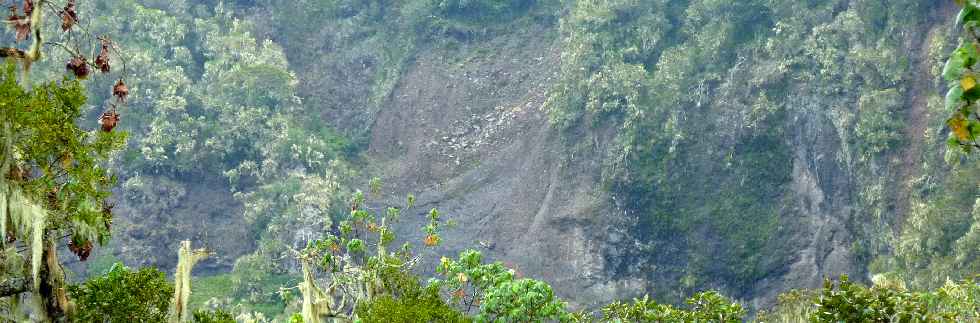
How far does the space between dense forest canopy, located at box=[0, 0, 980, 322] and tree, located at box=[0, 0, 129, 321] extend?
465 inches

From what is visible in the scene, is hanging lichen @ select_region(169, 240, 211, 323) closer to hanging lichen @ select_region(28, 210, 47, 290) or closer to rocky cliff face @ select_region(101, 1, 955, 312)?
hanging lichen @ select_region(28, 210, 47, 290)

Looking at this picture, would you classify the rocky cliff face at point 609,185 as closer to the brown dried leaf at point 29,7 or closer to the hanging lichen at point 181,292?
the hanging lichen at point 181,292

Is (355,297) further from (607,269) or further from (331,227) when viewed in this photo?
(331,227)

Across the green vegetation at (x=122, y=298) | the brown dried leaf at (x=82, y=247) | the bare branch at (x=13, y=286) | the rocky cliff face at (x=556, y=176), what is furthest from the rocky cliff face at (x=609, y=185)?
the bare branch at (x=13, y=286)

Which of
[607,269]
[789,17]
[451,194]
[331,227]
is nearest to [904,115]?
[789,17]

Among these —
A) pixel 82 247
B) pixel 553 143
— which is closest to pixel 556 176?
pixel 553 143

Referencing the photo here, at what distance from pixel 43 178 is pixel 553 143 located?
26414 mm

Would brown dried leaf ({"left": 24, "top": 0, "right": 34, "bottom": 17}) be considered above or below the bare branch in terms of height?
above

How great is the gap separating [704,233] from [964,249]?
875cm

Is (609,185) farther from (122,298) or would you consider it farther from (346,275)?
(122,298)

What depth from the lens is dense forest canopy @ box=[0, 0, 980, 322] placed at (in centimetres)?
2805

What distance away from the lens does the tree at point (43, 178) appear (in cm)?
797

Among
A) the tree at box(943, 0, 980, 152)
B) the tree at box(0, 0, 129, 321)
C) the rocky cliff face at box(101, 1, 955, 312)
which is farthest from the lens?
the rocky cliff face at box(101, 1, 955, 312)

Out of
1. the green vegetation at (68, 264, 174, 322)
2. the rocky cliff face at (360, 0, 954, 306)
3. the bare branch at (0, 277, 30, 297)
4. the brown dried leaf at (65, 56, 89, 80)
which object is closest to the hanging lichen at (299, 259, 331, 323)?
the green vegetation at (68, 264, 174, 322)
